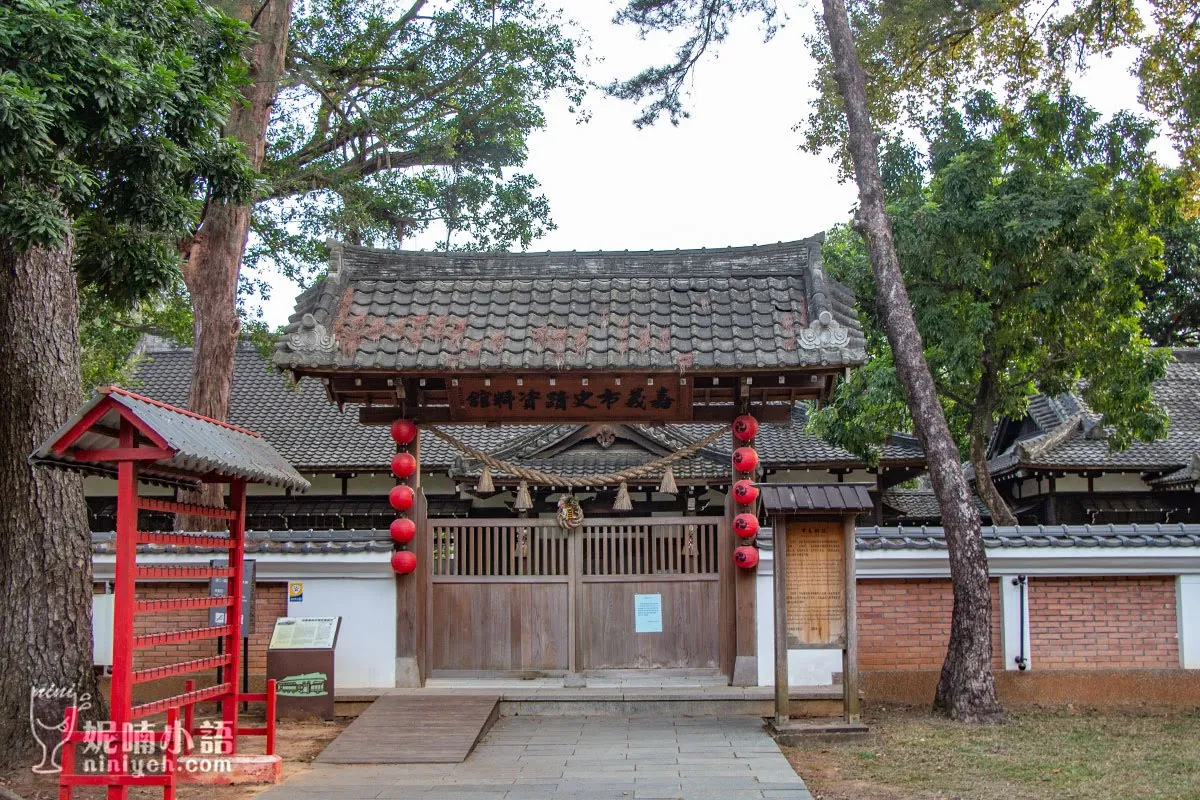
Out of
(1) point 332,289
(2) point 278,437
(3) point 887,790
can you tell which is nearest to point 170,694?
(1) point 332,289

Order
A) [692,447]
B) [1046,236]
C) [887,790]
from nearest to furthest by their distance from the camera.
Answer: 1. [887,790]
2. [692,447]
3. [1046,236]

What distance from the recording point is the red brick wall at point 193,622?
412 inches

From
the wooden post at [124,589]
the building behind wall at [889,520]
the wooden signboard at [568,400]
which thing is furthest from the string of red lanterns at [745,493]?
the wooden post at [124,589]

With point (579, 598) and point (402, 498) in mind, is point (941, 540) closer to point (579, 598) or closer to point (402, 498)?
point (579, 598)

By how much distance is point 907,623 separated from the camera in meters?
10.4

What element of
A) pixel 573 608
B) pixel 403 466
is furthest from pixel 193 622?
pixel 573 608

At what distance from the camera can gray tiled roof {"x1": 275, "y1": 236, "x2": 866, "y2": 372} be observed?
9.92 m

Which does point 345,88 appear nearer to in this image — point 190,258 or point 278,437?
point 190,258

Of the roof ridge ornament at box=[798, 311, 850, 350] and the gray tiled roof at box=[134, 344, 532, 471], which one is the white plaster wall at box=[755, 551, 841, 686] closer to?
the roof ridge ornament at box=[798, 311, 850, 350]

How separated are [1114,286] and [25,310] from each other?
45.2 feet

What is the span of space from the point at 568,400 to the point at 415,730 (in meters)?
3.69

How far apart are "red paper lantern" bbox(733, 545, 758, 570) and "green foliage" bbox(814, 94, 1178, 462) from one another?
625 cm

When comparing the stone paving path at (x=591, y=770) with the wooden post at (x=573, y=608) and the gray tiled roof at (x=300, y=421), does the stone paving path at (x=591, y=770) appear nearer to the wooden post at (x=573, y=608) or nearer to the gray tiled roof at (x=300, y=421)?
the wooden post at (x=573, y=608)

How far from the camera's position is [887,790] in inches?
277
